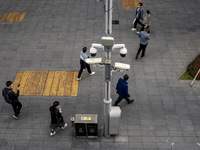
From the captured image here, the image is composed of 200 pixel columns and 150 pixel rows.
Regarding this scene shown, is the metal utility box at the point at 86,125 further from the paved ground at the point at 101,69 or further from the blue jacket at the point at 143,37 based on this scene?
the blue jacket at the point at 143,37

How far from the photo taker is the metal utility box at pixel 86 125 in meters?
8.21

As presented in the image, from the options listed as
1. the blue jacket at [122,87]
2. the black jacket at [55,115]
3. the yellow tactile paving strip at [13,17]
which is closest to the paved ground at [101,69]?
the yellow tactile paving strip at [13,17]

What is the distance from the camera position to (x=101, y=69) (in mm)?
11672

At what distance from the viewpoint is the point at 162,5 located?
16.5 meters

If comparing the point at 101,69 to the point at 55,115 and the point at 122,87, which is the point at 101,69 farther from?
the point at 55,115

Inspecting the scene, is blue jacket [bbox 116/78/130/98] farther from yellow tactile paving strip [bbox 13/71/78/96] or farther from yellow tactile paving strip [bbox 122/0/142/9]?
yellow tactile paving strip [bbox 122/0/142/9]

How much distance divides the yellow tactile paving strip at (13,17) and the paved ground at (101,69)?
391 mm

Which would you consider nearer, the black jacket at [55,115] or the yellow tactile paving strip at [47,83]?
the black jacket at [55,115]

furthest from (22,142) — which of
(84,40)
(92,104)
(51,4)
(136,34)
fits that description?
(51,4)

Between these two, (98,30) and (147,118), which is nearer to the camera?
(147,118)

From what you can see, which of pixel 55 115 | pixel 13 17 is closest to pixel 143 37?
pixel 55 115

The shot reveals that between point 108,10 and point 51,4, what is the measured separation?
11.9 m

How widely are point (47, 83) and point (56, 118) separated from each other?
2.90 meters

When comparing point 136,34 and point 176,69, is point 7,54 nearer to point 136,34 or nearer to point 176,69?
point 136,34
